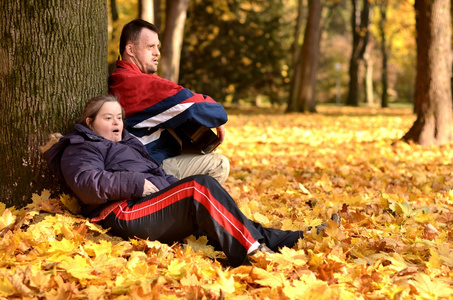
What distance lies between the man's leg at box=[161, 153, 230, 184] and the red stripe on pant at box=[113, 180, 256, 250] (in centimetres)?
95

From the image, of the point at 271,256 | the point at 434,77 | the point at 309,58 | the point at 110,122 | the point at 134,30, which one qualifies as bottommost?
the point at 271,256

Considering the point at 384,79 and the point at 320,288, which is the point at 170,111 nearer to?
the point at 320,288

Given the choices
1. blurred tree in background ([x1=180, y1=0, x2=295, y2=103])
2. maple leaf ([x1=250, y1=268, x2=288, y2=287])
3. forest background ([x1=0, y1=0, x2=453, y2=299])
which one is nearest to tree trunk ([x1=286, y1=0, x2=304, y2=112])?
blurred tree in background ([x1=180, y1=0, x2=295, y2=103])

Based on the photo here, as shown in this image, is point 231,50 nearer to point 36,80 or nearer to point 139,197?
point 36,80

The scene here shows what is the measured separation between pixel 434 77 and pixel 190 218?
7294mm

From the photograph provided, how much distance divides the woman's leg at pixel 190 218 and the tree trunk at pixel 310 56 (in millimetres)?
16265

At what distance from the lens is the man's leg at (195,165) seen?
4.27 m

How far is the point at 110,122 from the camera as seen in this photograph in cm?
365

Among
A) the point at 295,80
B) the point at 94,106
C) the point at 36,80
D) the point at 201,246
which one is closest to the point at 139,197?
the point at 201,246

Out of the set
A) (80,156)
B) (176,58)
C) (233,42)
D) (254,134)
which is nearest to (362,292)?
(80,156)

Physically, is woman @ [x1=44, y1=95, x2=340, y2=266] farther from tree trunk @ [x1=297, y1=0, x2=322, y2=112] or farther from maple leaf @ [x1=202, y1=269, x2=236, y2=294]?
tree trunk @ [x1=297, y1=0, x2=322, y2=112]

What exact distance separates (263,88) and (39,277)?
2263 cm

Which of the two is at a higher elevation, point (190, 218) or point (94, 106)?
point (94, 106)

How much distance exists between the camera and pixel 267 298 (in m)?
2.61
